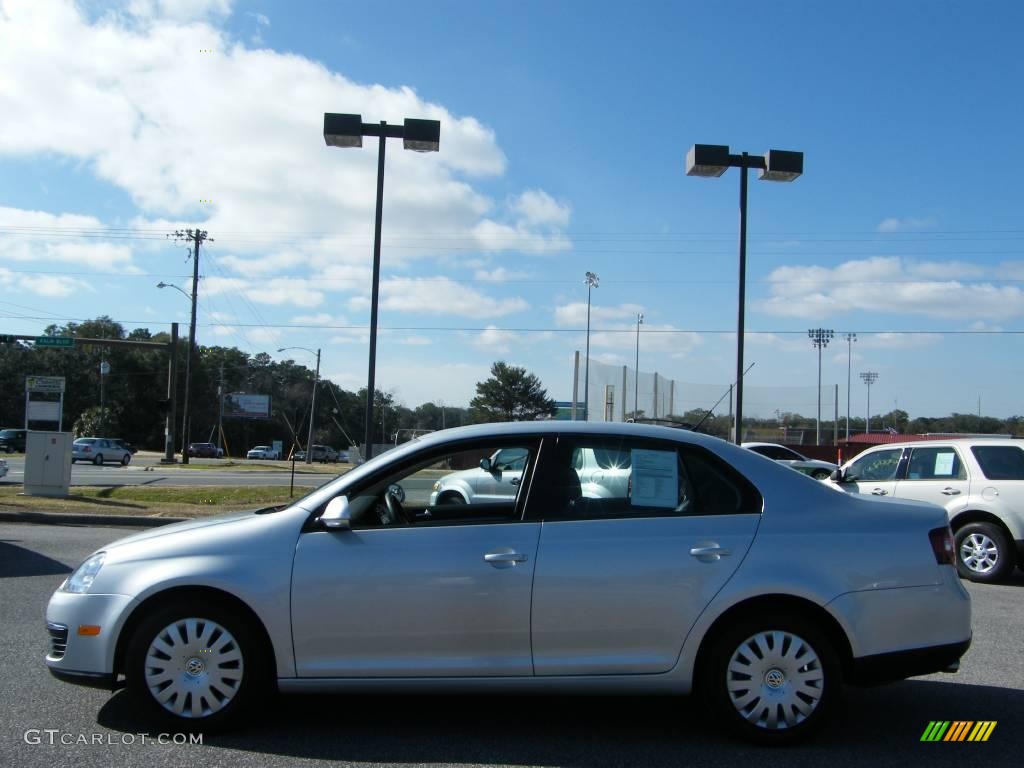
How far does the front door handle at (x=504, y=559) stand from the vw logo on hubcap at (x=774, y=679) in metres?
1.36

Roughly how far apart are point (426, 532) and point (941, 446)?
27.4 ft

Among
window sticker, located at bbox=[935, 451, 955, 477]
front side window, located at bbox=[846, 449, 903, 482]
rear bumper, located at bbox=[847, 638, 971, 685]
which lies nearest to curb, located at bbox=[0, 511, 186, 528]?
front side window, located at bbox=[846, 449, 903, 482]

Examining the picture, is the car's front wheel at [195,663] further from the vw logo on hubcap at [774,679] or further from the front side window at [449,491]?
the vw logo on hubcap at [774,679]

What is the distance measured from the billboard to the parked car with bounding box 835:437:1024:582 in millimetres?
77955

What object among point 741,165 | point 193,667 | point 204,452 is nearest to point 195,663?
point 193,667

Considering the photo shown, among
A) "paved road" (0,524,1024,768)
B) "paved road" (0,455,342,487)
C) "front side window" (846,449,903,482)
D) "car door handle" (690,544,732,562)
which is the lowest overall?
"paved road" (0,455,342,487)

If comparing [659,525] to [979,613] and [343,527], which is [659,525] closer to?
[343,527]

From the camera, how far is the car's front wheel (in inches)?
174

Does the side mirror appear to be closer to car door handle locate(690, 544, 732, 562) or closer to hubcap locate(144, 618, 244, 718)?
hubcap locate(144, 618, 244, 718)

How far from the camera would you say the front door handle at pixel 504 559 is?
14.5 feet

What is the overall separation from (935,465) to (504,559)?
809 cm

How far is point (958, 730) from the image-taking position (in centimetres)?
481

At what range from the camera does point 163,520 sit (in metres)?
14.5

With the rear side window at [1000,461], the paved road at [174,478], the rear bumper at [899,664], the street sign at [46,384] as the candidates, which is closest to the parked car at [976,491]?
the rear side window at [1000,461]
